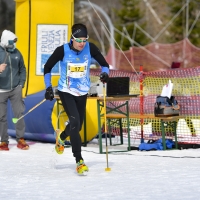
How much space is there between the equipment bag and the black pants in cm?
239

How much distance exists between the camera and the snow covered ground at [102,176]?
292 inches

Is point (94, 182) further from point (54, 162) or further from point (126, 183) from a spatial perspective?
point (54, 162)

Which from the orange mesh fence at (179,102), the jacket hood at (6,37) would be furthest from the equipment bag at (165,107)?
the jacket hood at (6,37)

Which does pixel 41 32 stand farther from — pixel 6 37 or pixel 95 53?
pixel 95 53

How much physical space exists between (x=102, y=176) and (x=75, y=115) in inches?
34.3

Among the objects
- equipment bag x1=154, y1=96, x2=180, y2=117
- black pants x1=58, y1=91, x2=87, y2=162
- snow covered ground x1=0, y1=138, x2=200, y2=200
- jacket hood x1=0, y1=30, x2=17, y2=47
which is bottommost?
snow covered ground x1=0, y1=138, x2=200, y2=200

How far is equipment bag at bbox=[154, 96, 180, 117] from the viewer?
11.4 meters

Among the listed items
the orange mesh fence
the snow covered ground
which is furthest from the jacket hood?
the orange mesh fence

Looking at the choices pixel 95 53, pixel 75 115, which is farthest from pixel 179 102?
pixel 75 115

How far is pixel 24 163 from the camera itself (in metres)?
10.1

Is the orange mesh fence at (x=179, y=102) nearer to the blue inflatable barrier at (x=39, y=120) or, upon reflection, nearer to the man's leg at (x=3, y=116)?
the blue inflatable barrier at (x=39, y=120)

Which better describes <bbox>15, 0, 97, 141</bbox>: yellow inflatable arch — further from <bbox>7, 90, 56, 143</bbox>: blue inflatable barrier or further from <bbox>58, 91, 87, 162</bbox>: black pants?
<bbox>58, 91, 87, 162</bbox>: black pants

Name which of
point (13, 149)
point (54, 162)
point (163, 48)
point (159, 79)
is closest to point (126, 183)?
point (54, 162)

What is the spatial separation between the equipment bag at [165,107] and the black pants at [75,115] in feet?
7.85
